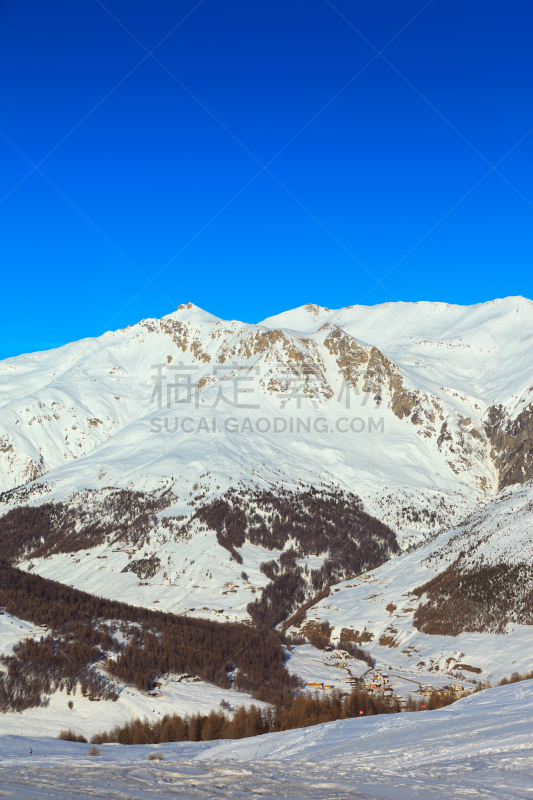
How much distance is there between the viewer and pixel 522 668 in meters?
109

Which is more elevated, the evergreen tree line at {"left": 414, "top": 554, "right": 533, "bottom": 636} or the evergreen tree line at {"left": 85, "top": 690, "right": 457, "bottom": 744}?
the evergreen tree line at {"left": 414, "top": 554, "right": 533, "bottom": 636}

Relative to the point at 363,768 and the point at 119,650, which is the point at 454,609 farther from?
the point at 363,768

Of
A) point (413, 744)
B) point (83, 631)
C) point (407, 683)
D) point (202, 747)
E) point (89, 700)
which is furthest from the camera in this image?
point (83, 631)

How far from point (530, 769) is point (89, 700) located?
96.3 metres

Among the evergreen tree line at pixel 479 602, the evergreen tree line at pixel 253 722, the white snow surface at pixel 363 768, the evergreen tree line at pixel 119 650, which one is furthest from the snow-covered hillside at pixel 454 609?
the white snow surface at pixel 363 768

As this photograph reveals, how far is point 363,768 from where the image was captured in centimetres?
2945

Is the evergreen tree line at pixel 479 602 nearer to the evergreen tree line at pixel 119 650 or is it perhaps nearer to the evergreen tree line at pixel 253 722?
the evergreen tree line at pixel 119 650

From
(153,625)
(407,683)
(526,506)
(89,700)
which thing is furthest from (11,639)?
(526,506)

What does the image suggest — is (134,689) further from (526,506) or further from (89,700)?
(526,506)

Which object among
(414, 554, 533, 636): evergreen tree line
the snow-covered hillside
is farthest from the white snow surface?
(414, 554, 533, 636): evergreen tree line

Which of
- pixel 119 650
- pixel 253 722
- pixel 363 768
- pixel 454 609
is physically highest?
pixel 454 609

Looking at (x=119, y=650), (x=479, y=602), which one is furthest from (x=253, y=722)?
(x=479, y=602)

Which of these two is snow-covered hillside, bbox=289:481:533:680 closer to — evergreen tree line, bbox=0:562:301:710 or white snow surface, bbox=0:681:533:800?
evergreen tree line, bbox=0:562:301:710

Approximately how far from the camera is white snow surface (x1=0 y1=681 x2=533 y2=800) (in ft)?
76.1
